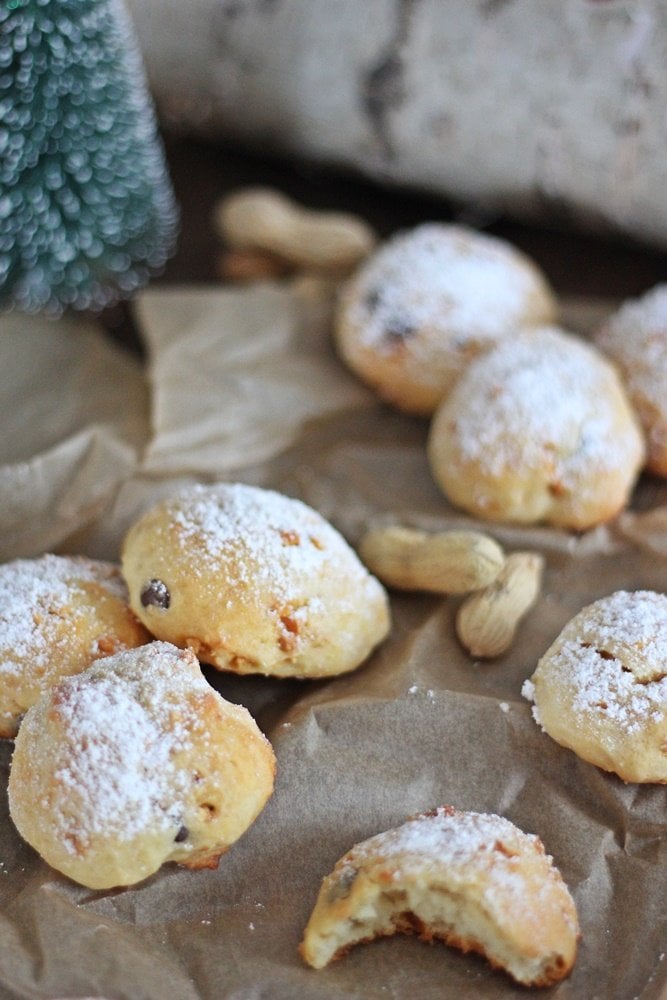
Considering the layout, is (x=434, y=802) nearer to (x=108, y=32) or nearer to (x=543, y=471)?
(x=543, y=471)

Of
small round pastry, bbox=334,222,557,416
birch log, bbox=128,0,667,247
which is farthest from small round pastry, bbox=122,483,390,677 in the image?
birch log, bbox=128,0,667,247

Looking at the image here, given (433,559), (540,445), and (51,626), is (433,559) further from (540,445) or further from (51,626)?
(51,626)

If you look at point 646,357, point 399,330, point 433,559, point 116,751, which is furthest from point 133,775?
point 646,357

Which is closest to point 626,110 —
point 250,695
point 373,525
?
point 373,525

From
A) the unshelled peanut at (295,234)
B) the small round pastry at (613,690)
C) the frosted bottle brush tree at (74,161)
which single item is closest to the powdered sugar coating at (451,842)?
the small round pastry at (613,690)

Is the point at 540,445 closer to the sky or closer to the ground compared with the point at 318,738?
closer to the sky

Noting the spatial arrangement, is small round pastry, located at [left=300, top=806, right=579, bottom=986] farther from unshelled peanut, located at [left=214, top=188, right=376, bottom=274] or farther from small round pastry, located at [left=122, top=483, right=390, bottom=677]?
unshelled peanut, located at [left=214, top=188, right=376, bottom=274]
